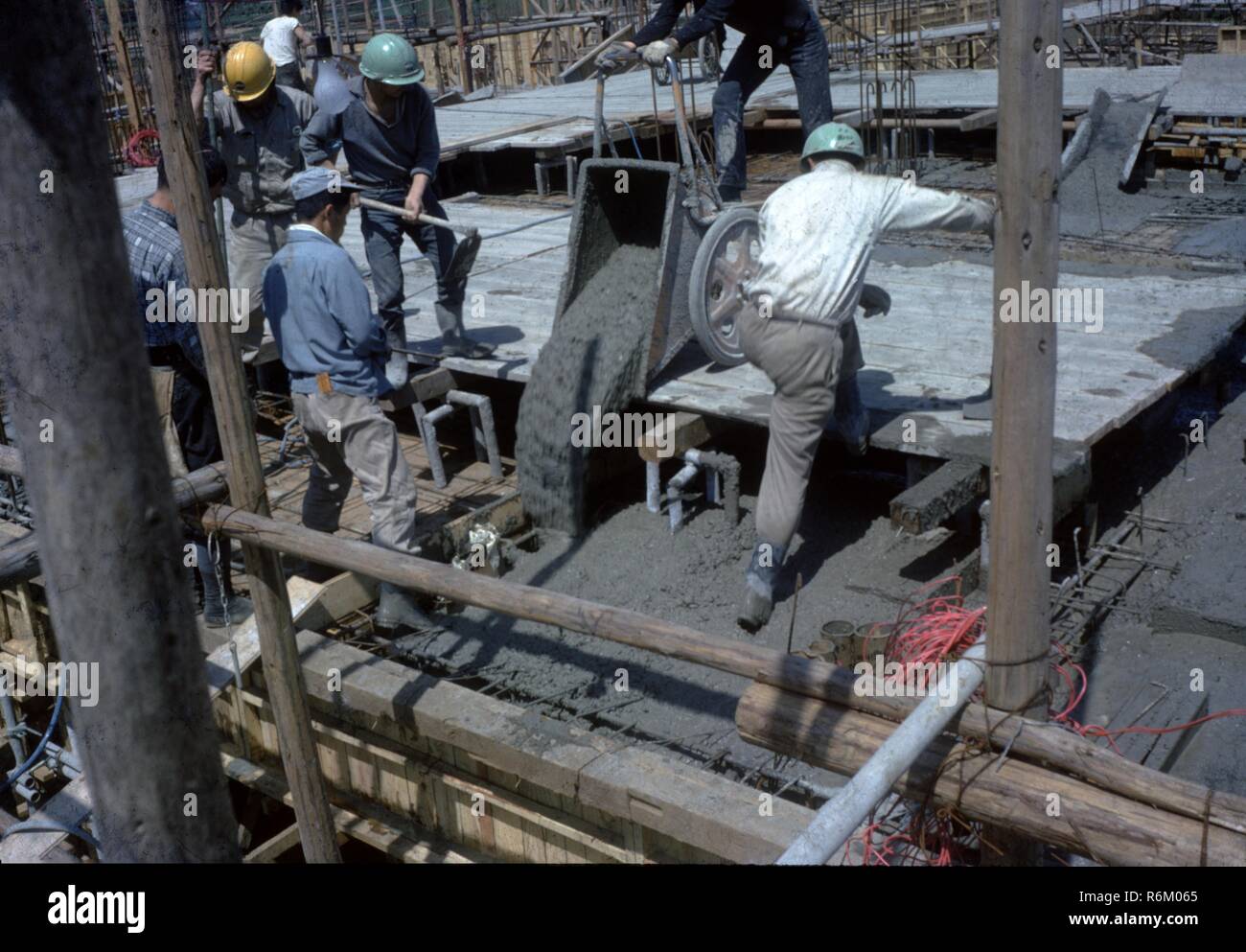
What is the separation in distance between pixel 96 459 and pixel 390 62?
17.5 feet

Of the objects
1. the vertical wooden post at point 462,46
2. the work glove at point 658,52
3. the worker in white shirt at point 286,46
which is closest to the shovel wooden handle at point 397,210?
the work glove at point 658,52

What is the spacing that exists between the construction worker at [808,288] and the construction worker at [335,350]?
5.56 feet

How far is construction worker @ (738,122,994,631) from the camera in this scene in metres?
5.65

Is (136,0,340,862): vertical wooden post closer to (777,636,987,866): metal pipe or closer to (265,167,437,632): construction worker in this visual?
(265,167,437,632): construction worker

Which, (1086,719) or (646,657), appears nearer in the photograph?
(1086,719)

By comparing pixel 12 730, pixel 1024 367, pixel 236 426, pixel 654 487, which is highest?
pixel 1024 367

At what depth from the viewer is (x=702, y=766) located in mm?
5098

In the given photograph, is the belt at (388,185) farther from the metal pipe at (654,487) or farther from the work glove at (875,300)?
the work glove at (875,300)

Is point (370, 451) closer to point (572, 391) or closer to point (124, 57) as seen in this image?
point (572, 391)

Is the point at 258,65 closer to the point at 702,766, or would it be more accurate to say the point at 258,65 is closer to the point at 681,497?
the point at 681,497

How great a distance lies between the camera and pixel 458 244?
7406 millimetres

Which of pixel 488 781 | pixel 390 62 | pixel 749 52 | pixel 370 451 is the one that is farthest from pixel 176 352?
pixel 749 52

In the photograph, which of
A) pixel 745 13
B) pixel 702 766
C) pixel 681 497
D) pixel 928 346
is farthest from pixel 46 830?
pixel 745 13
